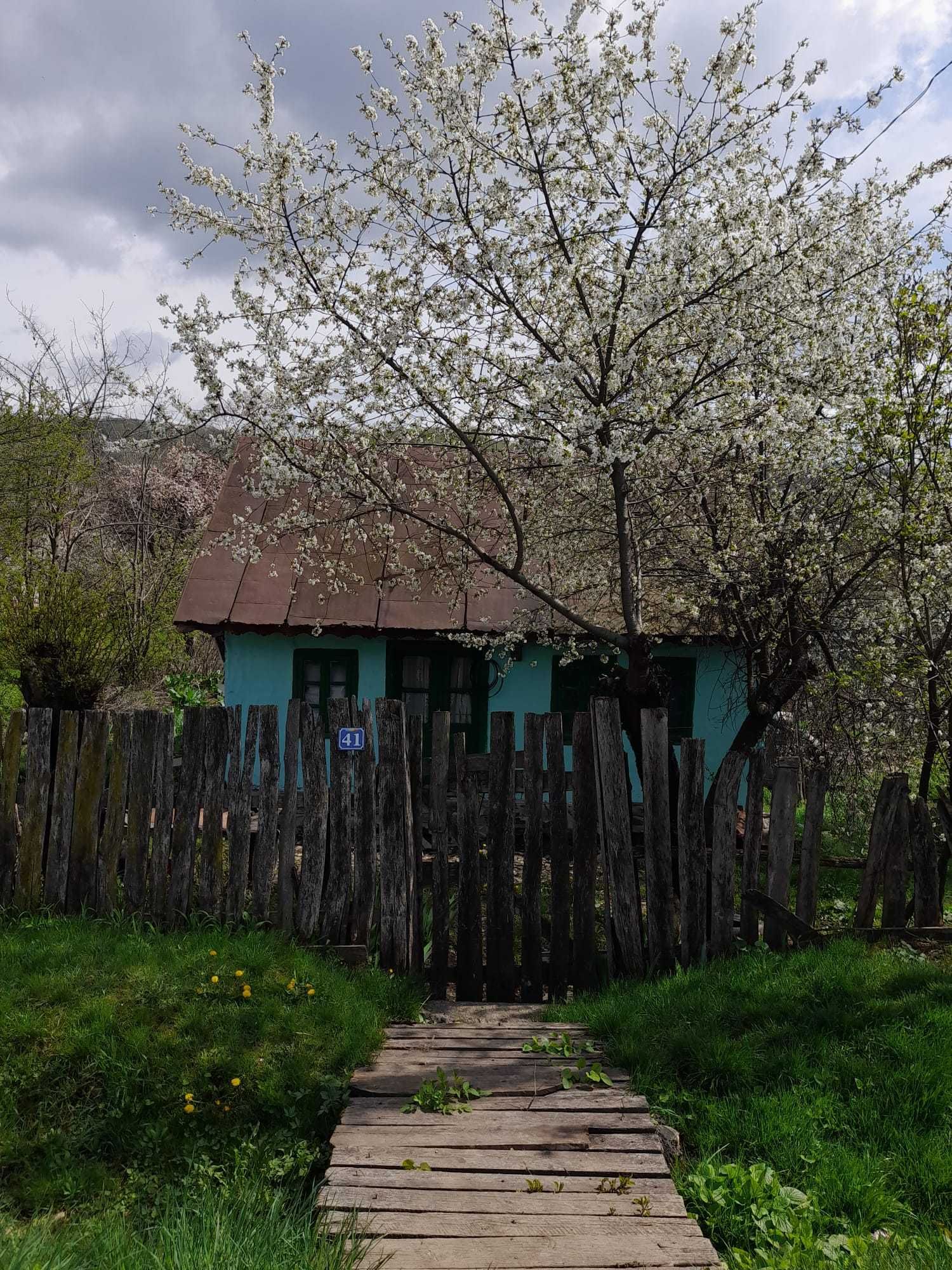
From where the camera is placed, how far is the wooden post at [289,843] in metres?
5.47

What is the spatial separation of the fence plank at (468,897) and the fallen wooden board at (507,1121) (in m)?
1.82

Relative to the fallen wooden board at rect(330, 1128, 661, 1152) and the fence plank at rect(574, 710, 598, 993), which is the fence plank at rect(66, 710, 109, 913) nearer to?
the fence plank at rect(574, 710, 598, 993)

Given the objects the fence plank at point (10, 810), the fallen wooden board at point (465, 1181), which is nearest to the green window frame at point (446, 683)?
the fence plank at point (10, 810)

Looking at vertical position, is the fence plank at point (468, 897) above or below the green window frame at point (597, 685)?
below

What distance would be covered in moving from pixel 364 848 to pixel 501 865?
870mm

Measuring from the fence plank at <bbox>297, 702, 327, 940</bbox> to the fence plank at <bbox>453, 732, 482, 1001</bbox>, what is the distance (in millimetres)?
856

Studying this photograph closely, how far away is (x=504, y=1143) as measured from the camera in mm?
3404

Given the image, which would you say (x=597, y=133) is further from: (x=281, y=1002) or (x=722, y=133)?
(x=281, y=1002)

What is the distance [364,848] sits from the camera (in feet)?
17.9

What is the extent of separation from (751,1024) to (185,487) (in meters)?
24.3

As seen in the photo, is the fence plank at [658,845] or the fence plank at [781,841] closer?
the fence plank at [781,841]

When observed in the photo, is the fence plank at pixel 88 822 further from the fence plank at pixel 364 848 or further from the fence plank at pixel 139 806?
the fence plank at pixel 364 848

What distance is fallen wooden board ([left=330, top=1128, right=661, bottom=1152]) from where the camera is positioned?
11.1ft

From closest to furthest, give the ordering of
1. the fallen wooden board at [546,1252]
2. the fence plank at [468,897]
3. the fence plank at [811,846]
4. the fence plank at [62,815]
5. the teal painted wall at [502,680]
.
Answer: the fallen wooden board at [546,1252] → the fence plank at [811,846] → the fence plank at [468,897] → the fence plank at [62,815] → the teal painted wall at [502,680]
